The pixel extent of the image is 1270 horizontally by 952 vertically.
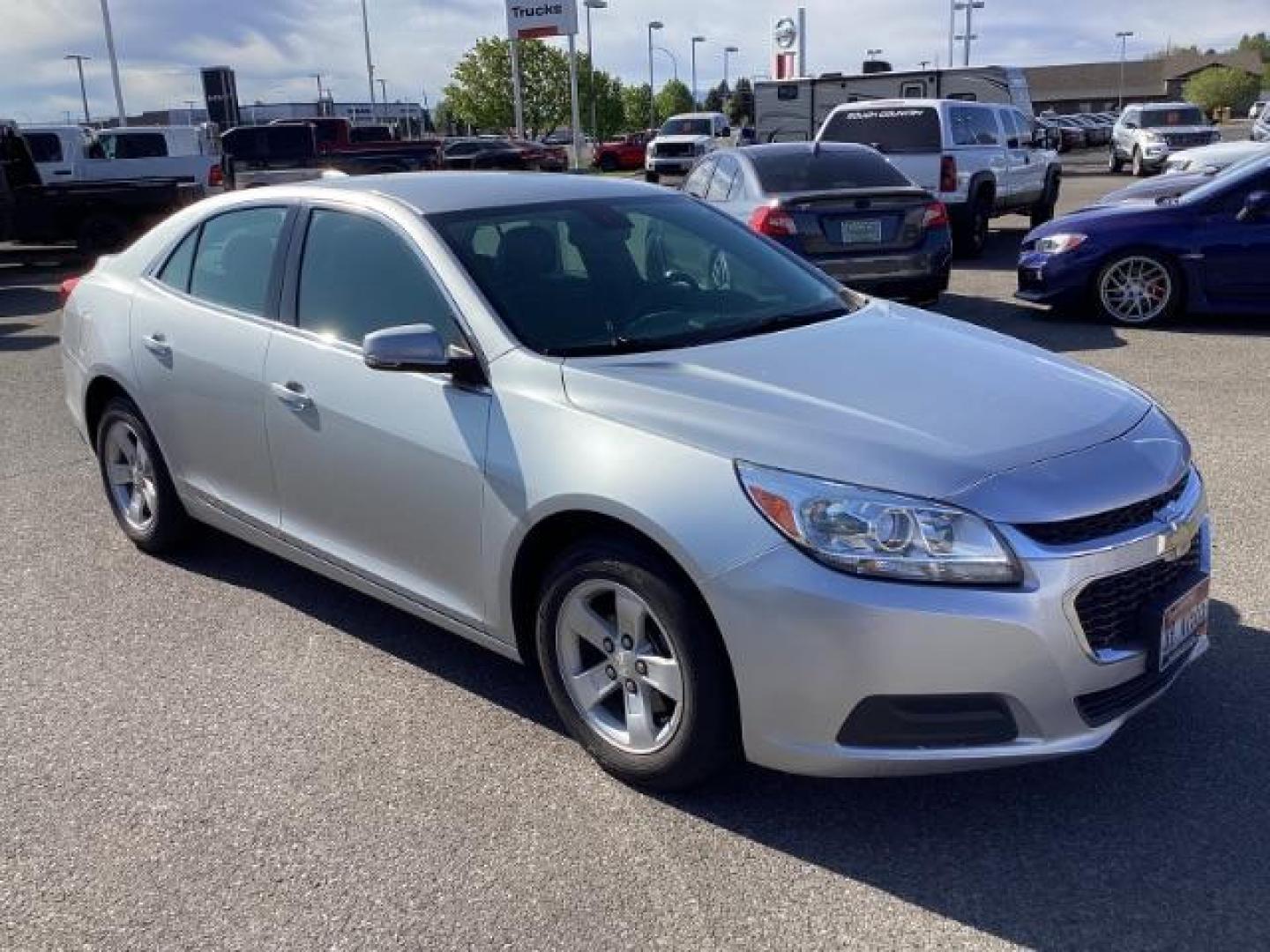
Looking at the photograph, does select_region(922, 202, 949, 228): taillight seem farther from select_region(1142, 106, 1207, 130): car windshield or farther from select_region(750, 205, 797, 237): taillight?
select_region(1142, 106, 1207, 130): car windshield

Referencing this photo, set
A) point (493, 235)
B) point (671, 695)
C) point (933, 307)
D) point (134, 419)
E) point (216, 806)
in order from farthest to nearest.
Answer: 1. point (933, 307)
2. point (134, 419)
3. point (493, 235)
4. point (216, 806)
5. point (671, 695)

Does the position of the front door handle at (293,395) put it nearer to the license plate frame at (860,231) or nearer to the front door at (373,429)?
the front door at (373,429)

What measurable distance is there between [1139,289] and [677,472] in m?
8.05

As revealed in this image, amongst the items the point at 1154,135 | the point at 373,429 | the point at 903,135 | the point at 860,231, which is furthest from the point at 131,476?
the point at 1154,135

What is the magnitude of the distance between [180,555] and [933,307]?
7718 mm

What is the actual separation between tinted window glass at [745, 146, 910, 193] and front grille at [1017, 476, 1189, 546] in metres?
7.23

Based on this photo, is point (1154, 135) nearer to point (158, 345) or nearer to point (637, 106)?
point (158, 345)

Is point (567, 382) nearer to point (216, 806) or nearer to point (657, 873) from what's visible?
point (657, 873)

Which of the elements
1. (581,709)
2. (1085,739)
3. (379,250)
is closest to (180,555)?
(379,250)

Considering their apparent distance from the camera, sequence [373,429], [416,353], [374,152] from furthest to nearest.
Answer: [374,152]
[373,429]
[416,353]

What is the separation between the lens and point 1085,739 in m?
2.84

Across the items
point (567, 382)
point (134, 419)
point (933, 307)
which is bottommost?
point (933, 307)

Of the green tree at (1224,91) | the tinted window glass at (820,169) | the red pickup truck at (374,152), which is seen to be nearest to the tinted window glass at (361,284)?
the tinted window glass at (820,169)

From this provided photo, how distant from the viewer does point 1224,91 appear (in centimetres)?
8869
